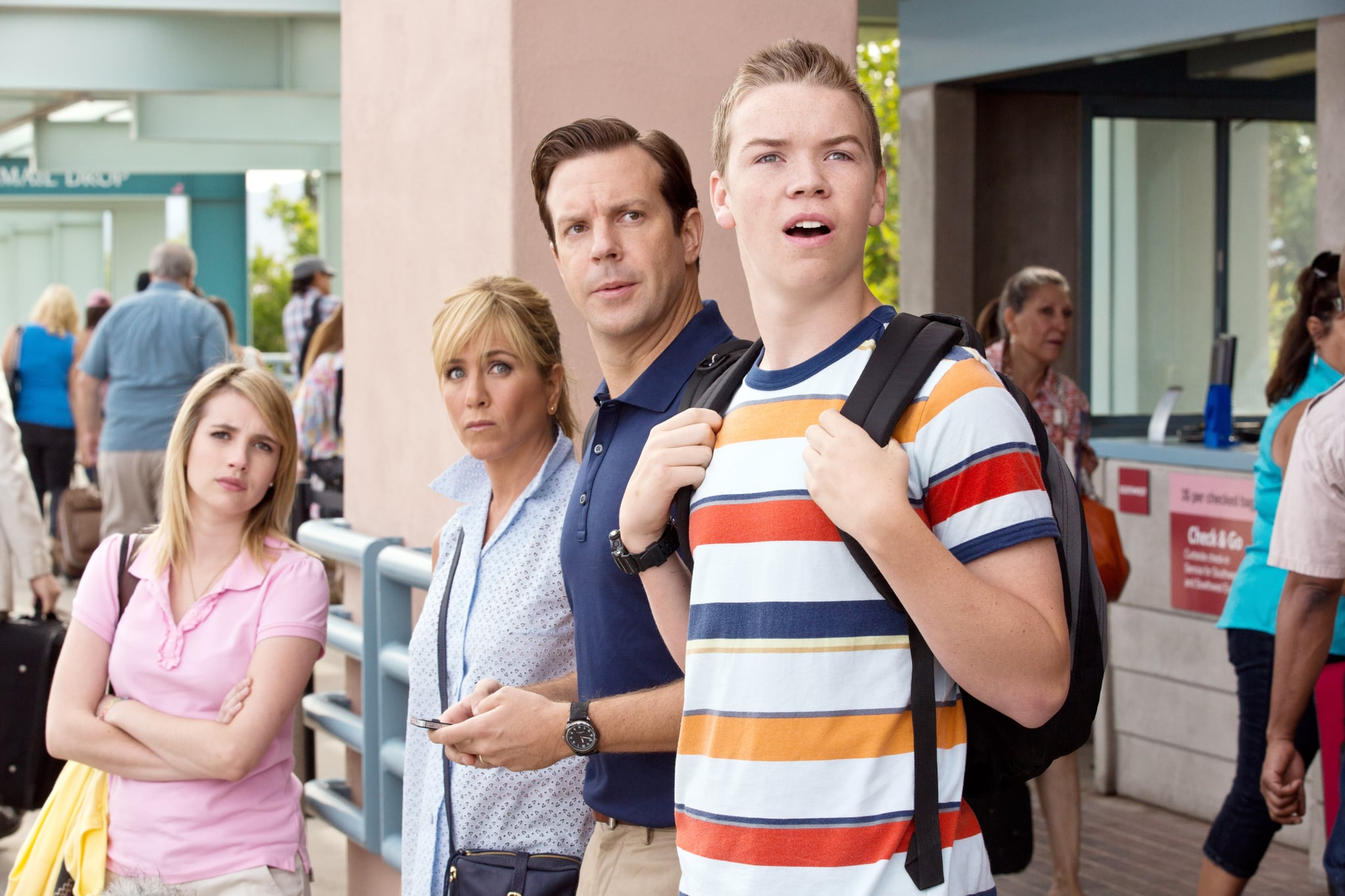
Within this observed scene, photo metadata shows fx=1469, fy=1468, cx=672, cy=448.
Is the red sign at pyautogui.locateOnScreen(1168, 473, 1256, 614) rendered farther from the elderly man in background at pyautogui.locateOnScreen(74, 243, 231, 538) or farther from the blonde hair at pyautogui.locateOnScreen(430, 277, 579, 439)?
the elderly man in background at pyautogui.locateOnScreen(74, 243, 231, 538)

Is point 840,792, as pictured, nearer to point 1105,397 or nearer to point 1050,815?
point 1050,815

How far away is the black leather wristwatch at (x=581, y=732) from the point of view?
82.3 inches

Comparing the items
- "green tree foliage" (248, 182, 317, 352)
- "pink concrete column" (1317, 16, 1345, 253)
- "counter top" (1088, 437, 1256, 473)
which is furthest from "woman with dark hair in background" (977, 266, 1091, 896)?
"green tree foliage" (248, 182, 317, 352)

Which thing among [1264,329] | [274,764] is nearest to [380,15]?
[274,764]

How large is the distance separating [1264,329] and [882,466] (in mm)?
10184

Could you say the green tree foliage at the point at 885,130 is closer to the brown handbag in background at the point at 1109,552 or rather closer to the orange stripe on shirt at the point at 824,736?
the brown handbag in background at the point at 1109,552

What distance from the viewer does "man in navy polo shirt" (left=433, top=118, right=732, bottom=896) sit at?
2.12 metres

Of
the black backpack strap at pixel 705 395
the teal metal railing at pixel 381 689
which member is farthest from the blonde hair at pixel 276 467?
the black backpack strap at pixel 705 395

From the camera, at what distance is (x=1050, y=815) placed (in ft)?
15.9

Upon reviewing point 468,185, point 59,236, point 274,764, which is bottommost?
point 274,764

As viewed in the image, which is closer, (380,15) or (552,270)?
(552,270)

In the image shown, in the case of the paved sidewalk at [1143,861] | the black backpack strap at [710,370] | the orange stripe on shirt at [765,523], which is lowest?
Result: the paved sidewalk at [1143,861]

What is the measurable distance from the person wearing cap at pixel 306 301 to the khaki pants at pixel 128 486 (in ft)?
4.25

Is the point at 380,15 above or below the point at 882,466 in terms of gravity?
above
